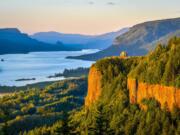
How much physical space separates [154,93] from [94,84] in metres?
20.7

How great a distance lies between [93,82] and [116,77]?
7349 millimetres

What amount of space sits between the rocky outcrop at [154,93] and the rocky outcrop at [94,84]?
11.2m

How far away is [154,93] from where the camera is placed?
71938mm

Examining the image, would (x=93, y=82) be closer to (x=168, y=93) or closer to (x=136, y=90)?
(x=136, y=90)

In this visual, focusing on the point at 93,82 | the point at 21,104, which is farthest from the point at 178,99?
the point at 21,104

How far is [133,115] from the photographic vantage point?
73.7 metres

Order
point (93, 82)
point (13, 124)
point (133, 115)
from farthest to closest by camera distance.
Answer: point (13, 124) < point (93, 82) < point (133, 115)

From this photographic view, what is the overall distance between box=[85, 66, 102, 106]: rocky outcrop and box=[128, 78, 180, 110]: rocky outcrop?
11.2 meters

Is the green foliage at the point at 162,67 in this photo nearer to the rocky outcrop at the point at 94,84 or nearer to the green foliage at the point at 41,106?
the rocky outcrop at the point at 94,84

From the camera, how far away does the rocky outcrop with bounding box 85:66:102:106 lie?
8900 cm

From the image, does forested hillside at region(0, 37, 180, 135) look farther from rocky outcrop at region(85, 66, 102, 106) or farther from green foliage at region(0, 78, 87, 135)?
green foliage at region(0, 78, 87, 135)

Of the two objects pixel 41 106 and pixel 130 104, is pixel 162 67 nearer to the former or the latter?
pixel 130 104

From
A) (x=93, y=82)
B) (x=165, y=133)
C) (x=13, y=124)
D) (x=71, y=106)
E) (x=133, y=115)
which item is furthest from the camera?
(x=71, y=106)

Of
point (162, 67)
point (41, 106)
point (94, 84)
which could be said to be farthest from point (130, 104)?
point (41, 106)
